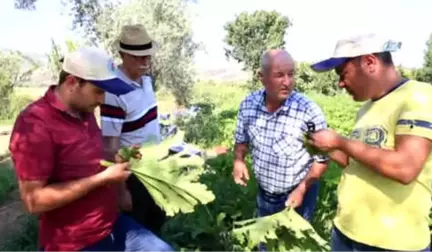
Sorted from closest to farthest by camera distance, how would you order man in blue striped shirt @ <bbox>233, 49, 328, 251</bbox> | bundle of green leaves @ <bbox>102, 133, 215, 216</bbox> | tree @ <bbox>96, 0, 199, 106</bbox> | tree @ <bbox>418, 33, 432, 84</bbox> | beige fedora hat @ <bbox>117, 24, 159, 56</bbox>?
1. bundle of green leaves @ <bbox>102, 133, 215, 216</bbox>
2. beige fedora hat @ <bbox>117, 24, 159, 56</bbox>
3. man in blue striped shirt @ <bbox>233, 49, 328, 251</bbox>
4. tree @ <bbox>96, 0, 199, 106</bbox>
5. tree @ <bbox>418, 33, 432, 84</bbox>

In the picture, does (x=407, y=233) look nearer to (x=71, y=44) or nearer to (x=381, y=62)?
(x=381, y=62)

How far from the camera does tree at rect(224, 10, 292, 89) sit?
3234cm

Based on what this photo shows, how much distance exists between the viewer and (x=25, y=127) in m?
2.43

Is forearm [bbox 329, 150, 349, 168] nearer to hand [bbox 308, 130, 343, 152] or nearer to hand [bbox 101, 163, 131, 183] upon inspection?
hand [bbox 308, 130, 343, 152]

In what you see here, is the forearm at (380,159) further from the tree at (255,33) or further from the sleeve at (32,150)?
the tree at (255,33)

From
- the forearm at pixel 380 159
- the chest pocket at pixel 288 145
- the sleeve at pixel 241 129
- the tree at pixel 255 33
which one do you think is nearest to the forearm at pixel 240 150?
the sleeve at pixel 241 129

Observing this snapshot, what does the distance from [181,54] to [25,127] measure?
58.0ft

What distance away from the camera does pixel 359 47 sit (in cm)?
249

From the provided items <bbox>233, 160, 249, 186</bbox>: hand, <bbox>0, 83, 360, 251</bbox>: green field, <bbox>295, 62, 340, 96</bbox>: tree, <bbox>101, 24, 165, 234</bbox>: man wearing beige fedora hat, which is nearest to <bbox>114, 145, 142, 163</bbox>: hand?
<bbox>101, 24, 165, 234</bbox>: man wearing beige fedora hat

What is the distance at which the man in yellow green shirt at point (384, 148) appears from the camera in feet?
7.58

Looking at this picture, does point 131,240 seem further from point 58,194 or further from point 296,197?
point 296,197

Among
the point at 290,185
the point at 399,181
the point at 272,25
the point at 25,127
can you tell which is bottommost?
the point at 272,25

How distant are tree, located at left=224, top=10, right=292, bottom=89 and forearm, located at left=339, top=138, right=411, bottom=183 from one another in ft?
97.5

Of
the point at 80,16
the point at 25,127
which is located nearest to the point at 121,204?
the point at 25,127
